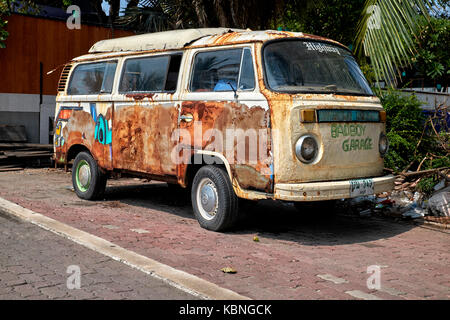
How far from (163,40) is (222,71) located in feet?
4.07

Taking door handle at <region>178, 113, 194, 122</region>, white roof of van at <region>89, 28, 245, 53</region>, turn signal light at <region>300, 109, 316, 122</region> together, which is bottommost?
door handle at <region>178, 113, 194, 122</region>

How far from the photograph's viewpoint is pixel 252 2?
1127 centimetres

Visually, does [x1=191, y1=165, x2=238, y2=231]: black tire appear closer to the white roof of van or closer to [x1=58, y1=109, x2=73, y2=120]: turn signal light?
the white roof of van

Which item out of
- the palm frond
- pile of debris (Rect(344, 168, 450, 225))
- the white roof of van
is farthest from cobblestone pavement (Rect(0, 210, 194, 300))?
the palm frond

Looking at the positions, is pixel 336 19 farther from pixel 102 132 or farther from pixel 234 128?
pixel 234 128

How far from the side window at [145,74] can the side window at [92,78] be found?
34cm

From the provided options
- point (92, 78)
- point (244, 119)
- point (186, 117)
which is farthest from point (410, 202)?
point (92, 78)

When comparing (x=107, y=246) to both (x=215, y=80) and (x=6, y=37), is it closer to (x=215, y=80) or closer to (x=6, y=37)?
(x=215, y=80)

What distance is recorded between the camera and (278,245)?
6152mm

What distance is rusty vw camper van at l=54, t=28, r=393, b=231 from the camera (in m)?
6.02

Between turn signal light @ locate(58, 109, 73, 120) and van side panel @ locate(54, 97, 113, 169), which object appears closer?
van side panel @ locate(54, 97, 113, 169)

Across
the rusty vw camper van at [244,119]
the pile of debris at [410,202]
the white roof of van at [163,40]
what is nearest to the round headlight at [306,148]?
the rusty vw camper van at [244,119]
